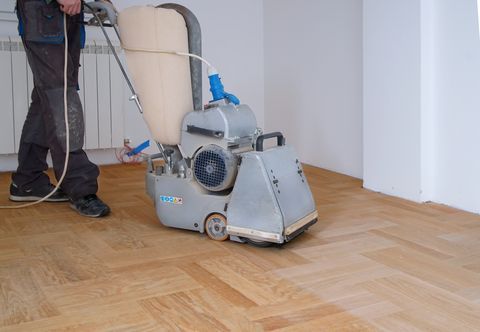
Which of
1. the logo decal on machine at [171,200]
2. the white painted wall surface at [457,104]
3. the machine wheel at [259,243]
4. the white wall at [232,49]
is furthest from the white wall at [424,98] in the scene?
the white wall at [232,49]

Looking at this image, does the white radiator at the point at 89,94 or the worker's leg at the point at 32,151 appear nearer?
the worker's leg at the point at 32,151

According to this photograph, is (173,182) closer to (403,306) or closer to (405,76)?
(403,306)

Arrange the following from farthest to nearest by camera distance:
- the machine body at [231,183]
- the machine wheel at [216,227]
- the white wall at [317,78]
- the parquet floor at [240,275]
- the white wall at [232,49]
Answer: the white wall at [232,49]
the white wall at [317,78]
the machine wheel at [216,227]
the machine body at [231,183]
the parquet floor at [240,275]

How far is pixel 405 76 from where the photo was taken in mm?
2486

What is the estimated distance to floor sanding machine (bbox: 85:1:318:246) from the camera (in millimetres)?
1816

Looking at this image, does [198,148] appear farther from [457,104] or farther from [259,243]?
[457,104]

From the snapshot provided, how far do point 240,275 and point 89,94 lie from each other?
2.04 m

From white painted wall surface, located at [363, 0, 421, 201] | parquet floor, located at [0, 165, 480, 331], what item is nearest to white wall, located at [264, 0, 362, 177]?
white painted wall surface, located at [363, 0, 421, 201]

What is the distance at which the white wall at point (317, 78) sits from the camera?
3.07m

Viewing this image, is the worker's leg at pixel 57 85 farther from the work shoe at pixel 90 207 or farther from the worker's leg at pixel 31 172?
the worker's leg at pixel 31 172

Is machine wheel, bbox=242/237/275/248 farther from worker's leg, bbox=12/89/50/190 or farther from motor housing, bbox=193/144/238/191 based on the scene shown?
worker's leg, bbox=12/89/50/190

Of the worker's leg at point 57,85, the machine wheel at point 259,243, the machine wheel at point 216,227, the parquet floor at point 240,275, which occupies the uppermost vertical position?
the worker's leg at point 57,85

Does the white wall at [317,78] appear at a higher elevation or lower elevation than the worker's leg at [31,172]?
higher

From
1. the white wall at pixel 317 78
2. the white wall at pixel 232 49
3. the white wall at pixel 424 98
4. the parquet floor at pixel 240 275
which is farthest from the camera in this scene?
the white wall at pixel 232 49
